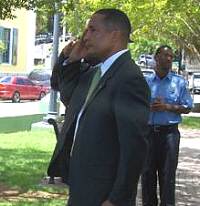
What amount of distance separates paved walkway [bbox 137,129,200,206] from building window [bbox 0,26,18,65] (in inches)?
1116

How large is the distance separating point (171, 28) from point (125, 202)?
70.8 feet

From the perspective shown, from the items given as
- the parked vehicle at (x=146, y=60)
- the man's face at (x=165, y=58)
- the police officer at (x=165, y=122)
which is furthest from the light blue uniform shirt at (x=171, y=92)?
the parked vehicle at (x=146, y=60)

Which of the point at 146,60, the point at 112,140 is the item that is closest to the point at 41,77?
the point at 146,60

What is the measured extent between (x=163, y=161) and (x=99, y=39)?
9.36 ft

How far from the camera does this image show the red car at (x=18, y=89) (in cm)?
3134

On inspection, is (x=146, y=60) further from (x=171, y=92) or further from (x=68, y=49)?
(x=68, y=49)

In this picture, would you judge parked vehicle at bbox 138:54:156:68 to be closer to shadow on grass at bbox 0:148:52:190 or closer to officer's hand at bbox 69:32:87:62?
shadow on grass at bbox 0:148:52:190

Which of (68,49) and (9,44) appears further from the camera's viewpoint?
(9,44)

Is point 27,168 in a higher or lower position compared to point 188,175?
higher

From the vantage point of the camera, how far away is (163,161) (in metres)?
5.79

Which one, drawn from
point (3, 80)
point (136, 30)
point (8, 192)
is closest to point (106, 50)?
point (8, 192)

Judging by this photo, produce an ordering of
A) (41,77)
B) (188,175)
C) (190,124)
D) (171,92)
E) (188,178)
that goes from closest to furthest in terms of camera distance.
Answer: (171,92)
(188,178)
(188,175)
(190,124)
(41,77)

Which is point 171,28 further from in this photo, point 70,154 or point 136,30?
point 70,154

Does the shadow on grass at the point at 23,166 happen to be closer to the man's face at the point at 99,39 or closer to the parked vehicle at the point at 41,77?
the man's face at the point at 99,39
